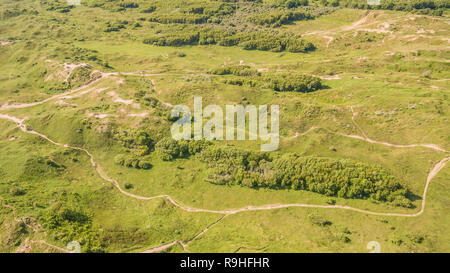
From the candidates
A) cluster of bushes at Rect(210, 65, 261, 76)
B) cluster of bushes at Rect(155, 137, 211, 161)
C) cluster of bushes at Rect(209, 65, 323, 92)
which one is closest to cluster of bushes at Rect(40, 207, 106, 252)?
cluster of bushes at Rect(155, 137, 211, 161)

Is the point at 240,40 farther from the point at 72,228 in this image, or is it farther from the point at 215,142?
the point at 72,228

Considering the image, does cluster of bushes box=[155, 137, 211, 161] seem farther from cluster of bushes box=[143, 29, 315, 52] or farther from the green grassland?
cluster of bushes box=[143, 29, 315, 52]

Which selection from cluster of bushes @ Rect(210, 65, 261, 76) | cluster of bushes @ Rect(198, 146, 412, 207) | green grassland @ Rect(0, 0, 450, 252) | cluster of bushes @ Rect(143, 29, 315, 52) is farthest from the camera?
cluster of bushes @ Rect(143, 29, 315, 52)

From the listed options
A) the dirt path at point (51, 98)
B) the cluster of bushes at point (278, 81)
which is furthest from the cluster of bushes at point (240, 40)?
the dirt path at point (51, 98)

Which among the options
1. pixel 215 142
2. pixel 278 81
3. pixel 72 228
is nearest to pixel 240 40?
pixel 278 81

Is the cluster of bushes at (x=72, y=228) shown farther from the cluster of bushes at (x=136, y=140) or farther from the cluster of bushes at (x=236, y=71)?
the cluster of bushes at (x=236, y=71)

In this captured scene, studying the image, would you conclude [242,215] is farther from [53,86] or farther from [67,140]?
[53,86]
